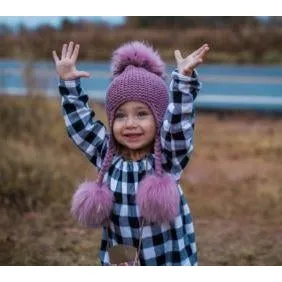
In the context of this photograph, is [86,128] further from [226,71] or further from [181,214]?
[226,71]

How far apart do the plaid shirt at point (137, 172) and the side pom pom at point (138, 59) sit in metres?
0.16

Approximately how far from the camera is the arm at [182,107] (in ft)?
6.15

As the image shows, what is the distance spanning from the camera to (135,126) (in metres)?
2.01

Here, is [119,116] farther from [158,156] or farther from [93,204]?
[93,204]

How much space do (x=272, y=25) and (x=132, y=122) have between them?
119 centimetres

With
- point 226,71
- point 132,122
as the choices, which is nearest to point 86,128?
point 132,122

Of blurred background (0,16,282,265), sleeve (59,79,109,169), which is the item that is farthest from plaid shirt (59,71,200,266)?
blurred background (0,16,282,265)

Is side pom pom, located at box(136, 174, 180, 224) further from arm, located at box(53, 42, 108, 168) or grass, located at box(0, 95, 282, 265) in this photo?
grass, located at box(0, 95, 282, 265)

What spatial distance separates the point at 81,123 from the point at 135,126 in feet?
0.65

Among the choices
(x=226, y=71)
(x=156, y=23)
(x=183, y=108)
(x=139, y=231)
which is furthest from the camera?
(x=226, y=71)

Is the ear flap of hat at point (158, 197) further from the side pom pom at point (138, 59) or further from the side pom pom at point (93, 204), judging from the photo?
the side pom pom at point (138, 59)

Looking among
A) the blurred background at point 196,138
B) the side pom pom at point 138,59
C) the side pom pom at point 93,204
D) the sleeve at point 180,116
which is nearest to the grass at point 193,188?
the blurred background at point 196,138
